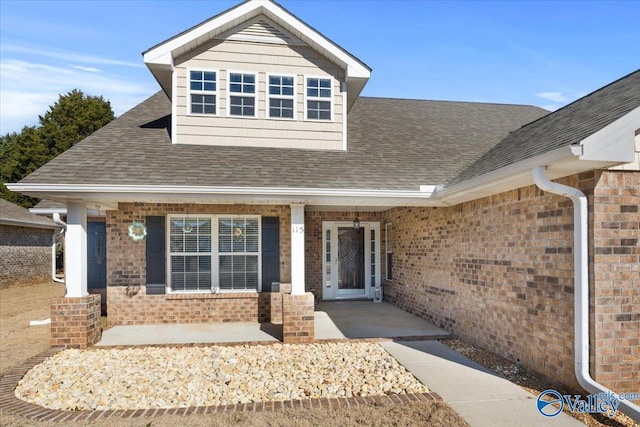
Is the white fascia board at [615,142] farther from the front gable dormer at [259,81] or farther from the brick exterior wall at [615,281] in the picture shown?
the front gable dormer at [259,81]

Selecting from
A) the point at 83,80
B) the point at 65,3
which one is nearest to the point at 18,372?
the point at 65,3

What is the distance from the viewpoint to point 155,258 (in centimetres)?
841

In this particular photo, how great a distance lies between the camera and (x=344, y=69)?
29.5 ft

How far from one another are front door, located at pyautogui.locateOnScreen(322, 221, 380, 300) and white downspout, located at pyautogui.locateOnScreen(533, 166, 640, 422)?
719 cm

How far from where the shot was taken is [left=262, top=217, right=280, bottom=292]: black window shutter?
873 cm

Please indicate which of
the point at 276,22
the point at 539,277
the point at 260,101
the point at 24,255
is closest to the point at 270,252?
the point at 260,101

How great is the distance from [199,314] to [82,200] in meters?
3.31

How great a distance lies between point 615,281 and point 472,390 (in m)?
2.03

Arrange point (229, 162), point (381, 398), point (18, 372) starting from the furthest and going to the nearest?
point (229, 162)
point (18, 372)
point (381, 398)

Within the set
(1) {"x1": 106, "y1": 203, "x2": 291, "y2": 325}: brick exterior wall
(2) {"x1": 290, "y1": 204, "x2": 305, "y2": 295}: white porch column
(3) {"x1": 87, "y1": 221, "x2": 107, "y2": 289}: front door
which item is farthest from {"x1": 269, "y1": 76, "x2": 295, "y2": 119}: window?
(3) {"x1": 87, "y1": 221, "x2": 107, "y2": 289}: front door

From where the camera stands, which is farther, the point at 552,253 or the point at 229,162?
the point at 229,162

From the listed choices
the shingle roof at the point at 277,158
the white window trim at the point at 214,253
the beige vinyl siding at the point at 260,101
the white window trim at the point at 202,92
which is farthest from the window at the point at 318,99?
the white window trim at the point at 214,253

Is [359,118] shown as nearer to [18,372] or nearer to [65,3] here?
[65,3]

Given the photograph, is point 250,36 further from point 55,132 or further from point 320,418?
point 55,132
